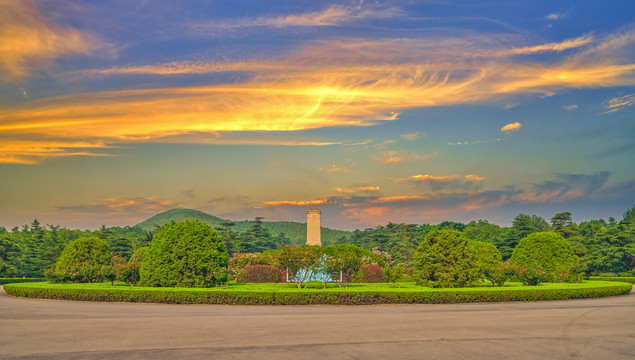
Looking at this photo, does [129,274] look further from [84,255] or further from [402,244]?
[402,244]

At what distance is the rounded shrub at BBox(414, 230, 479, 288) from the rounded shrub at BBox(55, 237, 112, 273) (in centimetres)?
2146

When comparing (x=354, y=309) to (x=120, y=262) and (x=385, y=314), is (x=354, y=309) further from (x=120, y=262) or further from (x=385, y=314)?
(x=120, y=262)

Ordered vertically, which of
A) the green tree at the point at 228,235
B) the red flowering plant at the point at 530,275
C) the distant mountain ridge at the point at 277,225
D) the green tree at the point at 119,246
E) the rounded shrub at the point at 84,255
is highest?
the distant mountain ridge at the point at 277,225

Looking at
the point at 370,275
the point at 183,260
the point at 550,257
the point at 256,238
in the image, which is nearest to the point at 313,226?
the point at 370,275

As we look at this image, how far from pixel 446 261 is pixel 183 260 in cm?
1474

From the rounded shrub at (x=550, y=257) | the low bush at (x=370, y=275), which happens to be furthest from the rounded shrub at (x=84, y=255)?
the rounded shrub at (x=550, y=257)

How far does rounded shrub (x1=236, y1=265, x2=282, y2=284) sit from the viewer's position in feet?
115

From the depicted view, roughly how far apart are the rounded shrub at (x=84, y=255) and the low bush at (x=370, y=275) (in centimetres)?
1793

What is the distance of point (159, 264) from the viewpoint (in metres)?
27.2

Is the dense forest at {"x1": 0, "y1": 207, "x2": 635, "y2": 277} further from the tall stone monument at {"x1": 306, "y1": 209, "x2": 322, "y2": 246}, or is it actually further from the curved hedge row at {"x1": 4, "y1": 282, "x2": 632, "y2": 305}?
the curved hedge row at {"x1": 4, "y1": 282, "x2": 632, "y2": 305}

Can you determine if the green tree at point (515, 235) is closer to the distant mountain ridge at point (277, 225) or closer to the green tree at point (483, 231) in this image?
the green tree at point (483, 231)

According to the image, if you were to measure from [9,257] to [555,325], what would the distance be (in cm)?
5453

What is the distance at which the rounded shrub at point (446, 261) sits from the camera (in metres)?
27.5

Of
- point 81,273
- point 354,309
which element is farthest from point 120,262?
point 354,309
